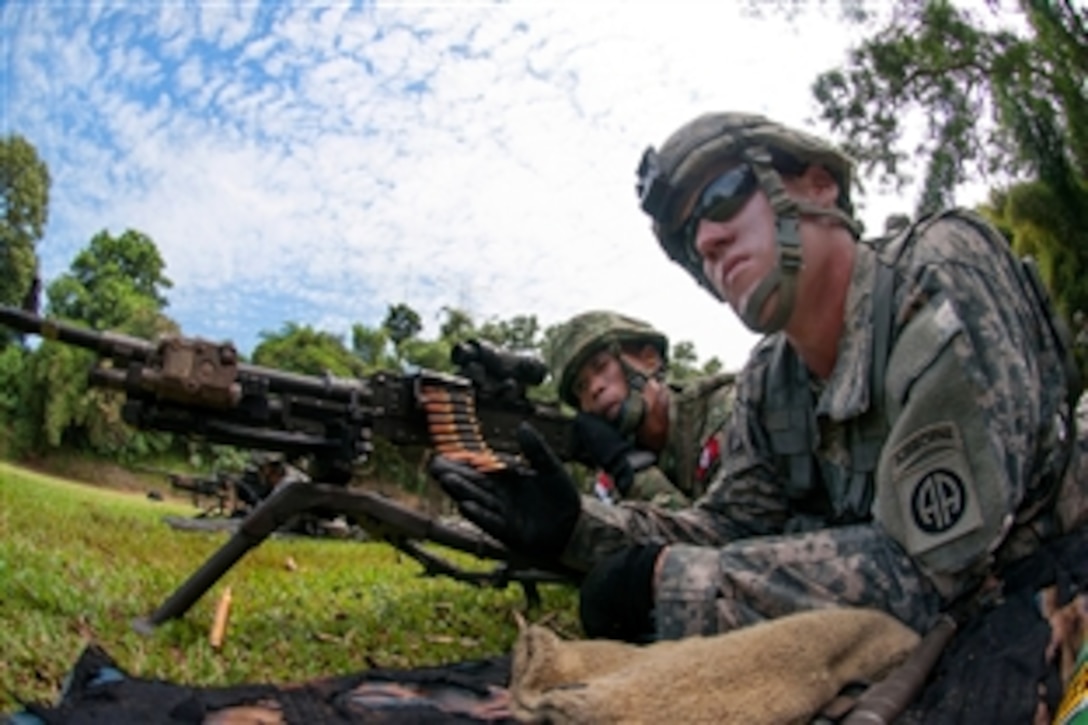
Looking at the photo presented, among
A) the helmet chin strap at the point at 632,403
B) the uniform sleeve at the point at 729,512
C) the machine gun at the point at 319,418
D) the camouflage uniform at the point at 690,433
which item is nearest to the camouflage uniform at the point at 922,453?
the uniform sleeve at the point at 729,512

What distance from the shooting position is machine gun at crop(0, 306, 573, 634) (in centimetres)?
396

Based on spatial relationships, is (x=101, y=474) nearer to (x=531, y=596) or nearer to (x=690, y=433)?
(x=531, y=596)

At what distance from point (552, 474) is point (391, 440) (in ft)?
6.44

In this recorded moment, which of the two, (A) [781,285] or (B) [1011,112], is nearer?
(A) [781,285]

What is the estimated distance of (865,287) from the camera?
2426 millimetres

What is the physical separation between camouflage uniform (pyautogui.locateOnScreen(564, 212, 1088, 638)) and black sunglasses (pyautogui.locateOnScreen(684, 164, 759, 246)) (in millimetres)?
358

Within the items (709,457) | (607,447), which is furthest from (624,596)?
(607,447)

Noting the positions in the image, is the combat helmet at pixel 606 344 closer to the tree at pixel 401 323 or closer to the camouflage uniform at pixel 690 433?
the camouflage uniform at pixel 690 433

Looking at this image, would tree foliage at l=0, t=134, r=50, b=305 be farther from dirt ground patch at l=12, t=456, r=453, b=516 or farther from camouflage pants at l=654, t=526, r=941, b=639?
camouflage pants at l=654, t=526, r=941, b=639

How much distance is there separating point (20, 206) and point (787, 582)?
3178 centimetres

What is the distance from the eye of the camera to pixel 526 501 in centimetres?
325

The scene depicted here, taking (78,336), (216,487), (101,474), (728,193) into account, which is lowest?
(101,474)

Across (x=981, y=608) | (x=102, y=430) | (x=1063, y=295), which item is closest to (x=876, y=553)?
(x=981, y=608)

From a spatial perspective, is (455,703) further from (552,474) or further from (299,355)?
(299,355)
